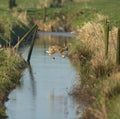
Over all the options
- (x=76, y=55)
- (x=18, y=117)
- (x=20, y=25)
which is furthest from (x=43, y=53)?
(x=18, y=117)

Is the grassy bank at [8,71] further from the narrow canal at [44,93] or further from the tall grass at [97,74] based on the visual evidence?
the tall grass at [97,74]

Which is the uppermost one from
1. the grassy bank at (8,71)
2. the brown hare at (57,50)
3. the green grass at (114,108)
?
the green grass at (114,108)

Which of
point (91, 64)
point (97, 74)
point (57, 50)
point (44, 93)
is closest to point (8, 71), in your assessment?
point (44, 93)

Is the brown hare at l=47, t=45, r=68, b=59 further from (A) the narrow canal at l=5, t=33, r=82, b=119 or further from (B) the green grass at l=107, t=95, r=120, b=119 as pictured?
(B) the green grass at l=107, t=95, r=120, b=119

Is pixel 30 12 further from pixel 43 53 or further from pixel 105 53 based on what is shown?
pixel 105 53

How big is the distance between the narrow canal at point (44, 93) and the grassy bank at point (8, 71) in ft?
0.81

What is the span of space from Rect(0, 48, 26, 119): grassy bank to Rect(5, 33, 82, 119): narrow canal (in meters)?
0.25

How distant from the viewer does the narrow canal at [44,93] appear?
23.6 meters

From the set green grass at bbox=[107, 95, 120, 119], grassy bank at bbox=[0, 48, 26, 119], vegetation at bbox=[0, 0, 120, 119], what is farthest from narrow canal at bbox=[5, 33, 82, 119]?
green grass at bbox=[107, 95, 120, 119]

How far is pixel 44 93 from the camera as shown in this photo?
91.1 feet

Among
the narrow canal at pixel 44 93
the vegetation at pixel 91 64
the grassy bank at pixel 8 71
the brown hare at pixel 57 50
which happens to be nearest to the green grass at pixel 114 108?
the vegetation at pixel 91 64

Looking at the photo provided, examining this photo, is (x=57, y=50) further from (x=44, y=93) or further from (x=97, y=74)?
(x=44, y=93)

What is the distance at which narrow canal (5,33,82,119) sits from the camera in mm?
23594

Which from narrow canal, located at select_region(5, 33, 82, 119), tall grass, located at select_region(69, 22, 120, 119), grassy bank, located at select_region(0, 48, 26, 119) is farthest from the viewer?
grassy bank, located at select_region(0, 48, 26, 119)
